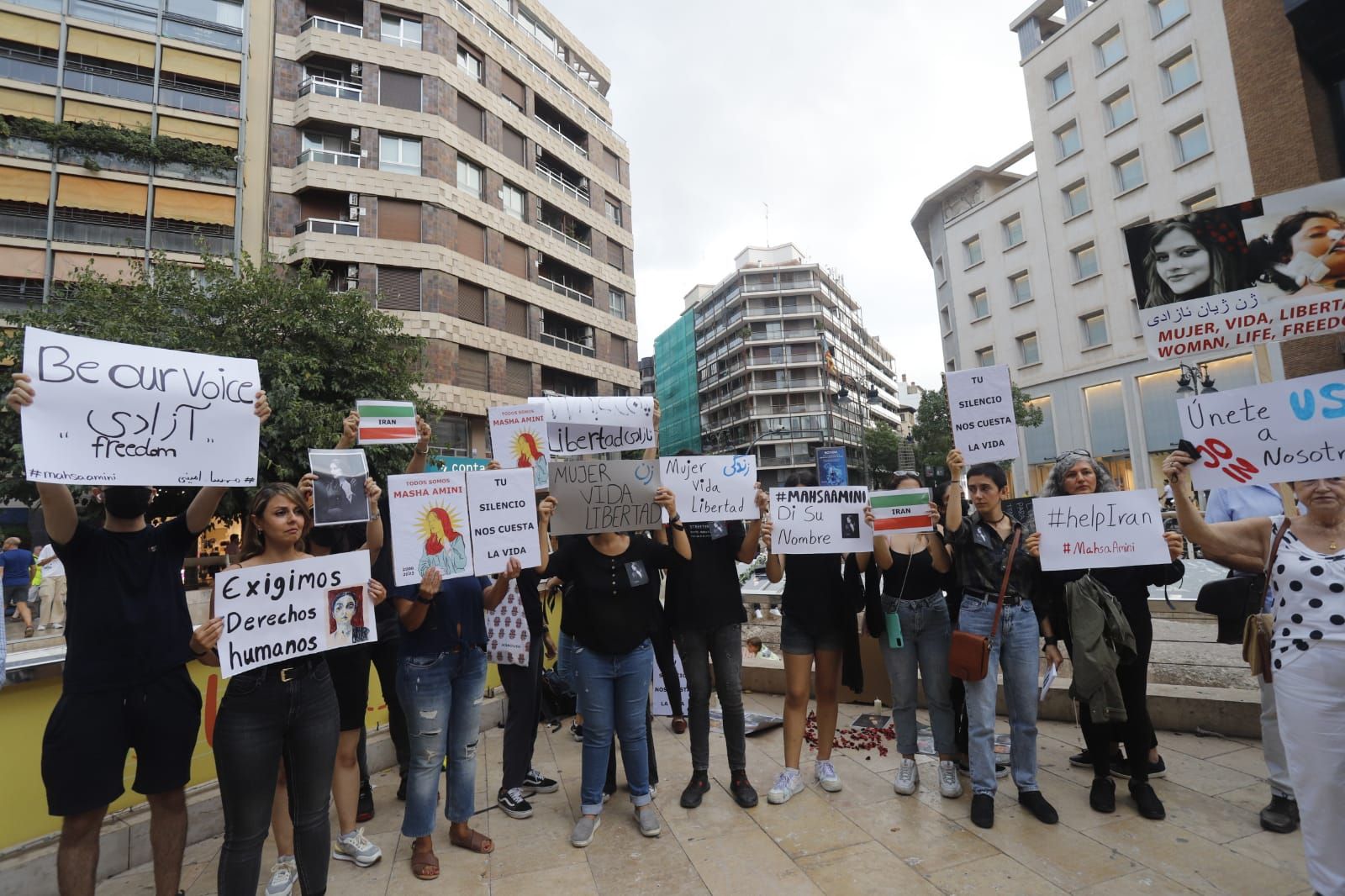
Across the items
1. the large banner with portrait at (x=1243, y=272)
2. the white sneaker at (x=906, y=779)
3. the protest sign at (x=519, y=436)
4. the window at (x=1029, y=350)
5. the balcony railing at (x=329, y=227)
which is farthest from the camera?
the window at (x=1029, y=350)

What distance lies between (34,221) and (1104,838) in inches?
1301

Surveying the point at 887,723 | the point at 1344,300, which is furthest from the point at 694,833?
the point at 1344,300

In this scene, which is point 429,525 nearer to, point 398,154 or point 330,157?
point 398,154

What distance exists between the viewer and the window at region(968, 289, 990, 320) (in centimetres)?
3319

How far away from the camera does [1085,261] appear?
94.1 ft

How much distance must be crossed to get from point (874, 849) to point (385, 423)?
13.2 feet

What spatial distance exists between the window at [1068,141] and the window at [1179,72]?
11.2 feet

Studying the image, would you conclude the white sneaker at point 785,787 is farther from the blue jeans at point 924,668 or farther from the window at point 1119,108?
the window at point 1119,108

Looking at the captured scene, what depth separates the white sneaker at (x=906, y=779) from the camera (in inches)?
179

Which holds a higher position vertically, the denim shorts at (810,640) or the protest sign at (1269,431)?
the protest sign at (1269,431)

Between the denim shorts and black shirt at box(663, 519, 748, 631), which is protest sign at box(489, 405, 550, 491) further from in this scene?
the denim shorts

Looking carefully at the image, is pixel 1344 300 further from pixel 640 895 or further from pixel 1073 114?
pixel 1073 114

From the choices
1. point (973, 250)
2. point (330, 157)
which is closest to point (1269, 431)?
point (330, 157)

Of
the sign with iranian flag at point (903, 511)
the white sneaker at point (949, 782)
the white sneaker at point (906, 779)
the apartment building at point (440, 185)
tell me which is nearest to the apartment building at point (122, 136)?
the apartment building at point (440, 185)
